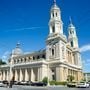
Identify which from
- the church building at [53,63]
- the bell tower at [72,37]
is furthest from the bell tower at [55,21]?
the bell tower at [72,37]

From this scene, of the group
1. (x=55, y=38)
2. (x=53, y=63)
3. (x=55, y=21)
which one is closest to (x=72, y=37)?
(x=55, y=21)

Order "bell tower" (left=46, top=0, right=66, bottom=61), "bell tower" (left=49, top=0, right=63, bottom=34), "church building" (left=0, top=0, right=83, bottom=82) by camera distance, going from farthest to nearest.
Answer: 1. "bell tower" (left=49, top=0, right=63, bottom=34)
2. "bell tower" (left=46, top=0, right=66, bottom=61)
3. "church building" (left=0, top=0, right=83, bottom=82)

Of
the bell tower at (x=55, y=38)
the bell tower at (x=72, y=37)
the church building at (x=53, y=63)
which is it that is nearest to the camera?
the church building at (x=53, y=63)

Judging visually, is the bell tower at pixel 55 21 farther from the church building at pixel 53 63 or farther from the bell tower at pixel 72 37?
the bell tower at pixel 72 37

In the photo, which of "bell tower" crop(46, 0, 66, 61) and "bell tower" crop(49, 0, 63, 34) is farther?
"bell tower" crop(49, 0, 63, 34)


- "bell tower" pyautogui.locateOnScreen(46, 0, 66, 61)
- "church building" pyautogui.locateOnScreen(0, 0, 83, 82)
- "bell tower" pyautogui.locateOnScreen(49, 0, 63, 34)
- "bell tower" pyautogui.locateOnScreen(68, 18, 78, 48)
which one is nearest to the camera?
"church building" pyautogui.locateOnScreen(0, 0, 83, 82)

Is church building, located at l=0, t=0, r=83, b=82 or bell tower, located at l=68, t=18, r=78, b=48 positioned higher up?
bell tower, located at l=68, t=18, r=78, b=48

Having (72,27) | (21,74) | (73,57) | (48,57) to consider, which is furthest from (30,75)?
(72,27)

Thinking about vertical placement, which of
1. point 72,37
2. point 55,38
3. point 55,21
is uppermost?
point 55,21

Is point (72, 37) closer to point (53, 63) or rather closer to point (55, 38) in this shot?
point (55, 38)

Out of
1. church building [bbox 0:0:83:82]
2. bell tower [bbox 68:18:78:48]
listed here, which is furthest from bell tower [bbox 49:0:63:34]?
bell tower [bbox 68:18:78:48]

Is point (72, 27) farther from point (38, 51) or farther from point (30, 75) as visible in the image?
point (30, 75)

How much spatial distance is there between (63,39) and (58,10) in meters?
14.9

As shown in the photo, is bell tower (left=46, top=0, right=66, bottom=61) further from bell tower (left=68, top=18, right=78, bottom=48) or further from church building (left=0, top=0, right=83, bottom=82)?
bell tower (left=68, top=18, right=78, bottom=48)
